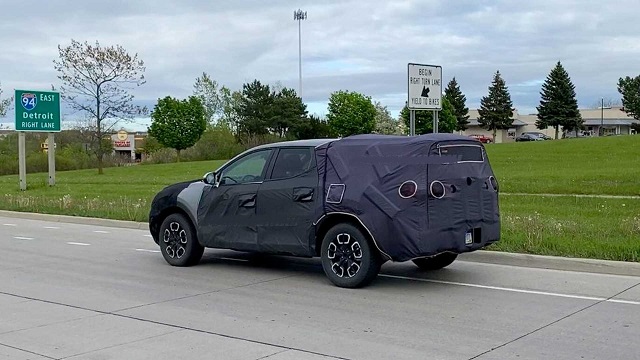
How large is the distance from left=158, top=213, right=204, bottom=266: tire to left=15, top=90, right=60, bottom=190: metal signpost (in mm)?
22947

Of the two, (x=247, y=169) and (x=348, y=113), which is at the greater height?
(x=348, y=113)

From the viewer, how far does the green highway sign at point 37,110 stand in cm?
3206

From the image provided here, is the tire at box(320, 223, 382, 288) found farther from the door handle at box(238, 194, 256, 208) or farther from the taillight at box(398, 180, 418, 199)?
the door handle at box(238, 194, 256, 208)

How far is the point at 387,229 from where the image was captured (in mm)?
8773

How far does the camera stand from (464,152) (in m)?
9.39

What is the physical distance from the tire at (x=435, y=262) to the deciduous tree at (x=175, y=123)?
Result: 54.6 meters

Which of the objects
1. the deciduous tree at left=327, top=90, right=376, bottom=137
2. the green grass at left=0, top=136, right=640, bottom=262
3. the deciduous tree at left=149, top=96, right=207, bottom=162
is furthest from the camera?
the deciduous tree at left=327, top=90, right=376, bottom=137

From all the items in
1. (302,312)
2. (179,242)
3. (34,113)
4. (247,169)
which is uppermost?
(34,113)

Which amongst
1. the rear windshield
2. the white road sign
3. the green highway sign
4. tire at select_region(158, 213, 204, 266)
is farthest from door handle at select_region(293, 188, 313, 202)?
the green highway sign

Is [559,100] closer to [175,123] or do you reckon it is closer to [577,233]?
[175,123]

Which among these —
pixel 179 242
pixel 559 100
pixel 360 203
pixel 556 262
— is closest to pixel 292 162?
pixel 360 203

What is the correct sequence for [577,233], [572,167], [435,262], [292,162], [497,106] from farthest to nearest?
[497,106]
[572,167]
[577,233]
[435,262]
[292,162]

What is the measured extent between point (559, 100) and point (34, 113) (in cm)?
7668

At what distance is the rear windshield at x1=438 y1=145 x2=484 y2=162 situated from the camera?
30.1 feet
